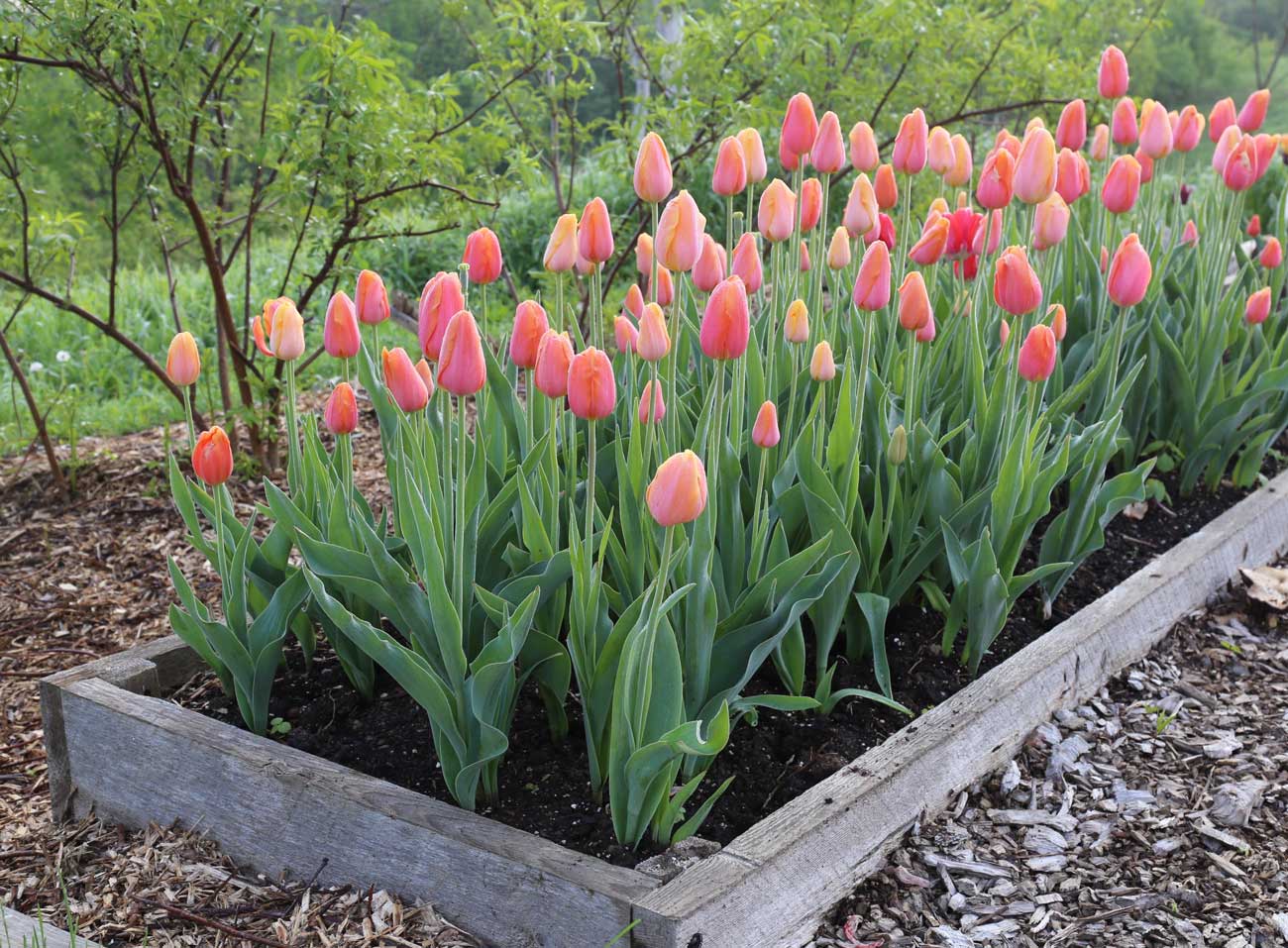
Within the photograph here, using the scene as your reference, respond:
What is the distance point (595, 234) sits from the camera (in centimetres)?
188

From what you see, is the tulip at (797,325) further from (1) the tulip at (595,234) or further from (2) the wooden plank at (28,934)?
(2) the wooden plank at (28,934)

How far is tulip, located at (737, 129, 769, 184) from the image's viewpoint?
222cm

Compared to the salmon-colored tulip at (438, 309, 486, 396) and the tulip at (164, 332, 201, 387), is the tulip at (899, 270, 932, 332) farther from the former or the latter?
the tulip at (164, 332, 201, 387)

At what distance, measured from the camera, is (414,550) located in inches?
73.0

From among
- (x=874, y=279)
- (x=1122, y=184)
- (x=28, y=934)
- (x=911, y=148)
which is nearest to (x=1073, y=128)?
(x=1122, y=184)

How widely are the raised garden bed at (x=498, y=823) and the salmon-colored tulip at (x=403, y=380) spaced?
56 centimetres

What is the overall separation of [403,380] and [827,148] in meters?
0.96

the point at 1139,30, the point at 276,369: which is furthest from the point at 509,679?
the point at 1139,30

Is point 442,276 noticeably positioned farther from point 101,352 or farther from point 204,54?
point 101,352

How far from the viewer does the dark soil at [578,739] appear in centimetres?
194

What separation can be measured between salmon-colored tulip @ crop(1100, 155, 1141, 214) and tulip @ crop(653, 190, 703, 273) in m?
1.30

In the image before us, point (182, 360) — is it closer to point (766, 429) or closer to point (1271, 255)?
point (766, 429)

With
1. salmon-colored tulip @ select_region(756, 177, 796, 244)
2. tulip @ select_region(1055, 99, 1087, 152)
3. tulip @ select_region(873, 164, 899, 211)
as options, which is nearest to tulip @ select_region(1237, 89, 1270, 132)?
tulip @ select_region(1055, 99, 1087, 152)

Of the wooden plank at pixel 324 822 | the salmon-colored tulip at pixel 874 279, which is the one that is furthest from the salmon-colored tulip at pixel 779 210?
the wooden plank at pixel 324 822
